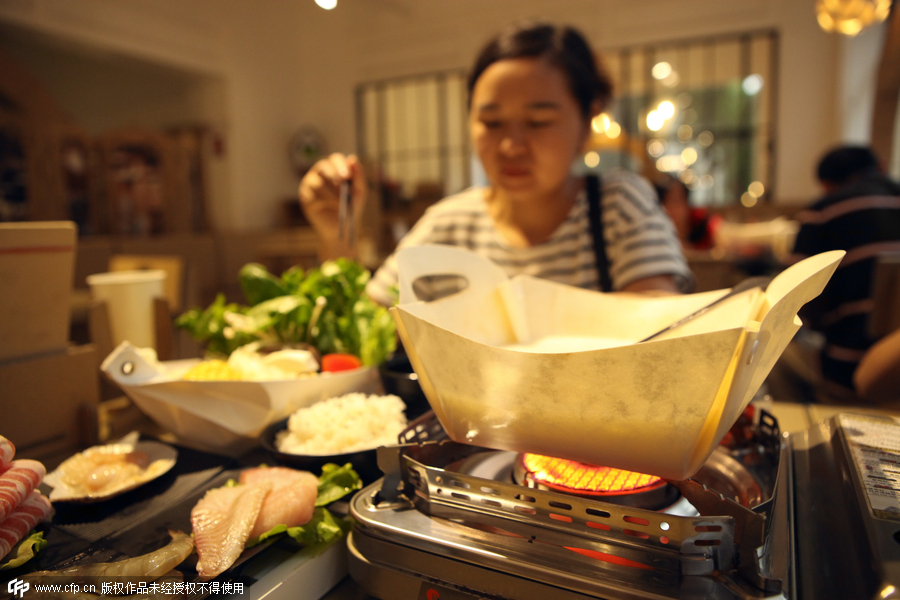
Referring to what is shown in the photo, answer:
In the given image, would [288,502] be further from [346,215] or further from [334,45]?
[334,45]

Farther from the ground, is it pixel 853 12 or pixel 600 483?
pixel 853 12

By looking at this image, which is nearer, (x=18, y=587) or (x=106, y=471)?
(x=18, y=587)

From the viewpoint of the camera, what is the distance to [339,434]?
1.88 ft

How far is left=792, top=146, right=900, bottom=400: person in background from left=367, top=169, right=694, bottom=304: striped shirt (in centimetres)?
141

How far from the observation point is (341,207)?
3.42 feet

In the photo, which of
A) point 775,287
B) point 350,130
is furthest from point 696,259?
point 350,130

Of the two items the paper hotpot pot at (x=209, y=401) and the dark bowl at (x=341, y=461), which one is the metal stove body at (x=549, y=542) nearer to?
the dark bowl at (x=341, y=461)

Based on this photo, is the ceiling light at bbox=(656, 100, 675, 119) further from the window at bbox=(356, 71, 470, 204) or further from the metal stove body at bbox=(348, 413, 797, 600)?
the metal stove body at bbox=(348, 413, 797, 600)

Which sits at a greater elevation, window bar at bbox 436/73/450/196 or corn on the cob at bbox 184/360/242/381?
window bar at bbox 436/73/450/196

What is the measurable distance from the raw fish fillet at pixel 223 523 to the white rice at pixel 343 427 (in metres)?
0.09

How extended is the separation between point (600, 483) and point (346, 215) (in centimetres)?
80

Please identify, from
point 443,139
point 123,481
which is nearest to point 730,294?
point 123,481

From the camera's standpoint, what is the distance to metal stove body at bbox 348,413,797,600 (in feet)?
1.12

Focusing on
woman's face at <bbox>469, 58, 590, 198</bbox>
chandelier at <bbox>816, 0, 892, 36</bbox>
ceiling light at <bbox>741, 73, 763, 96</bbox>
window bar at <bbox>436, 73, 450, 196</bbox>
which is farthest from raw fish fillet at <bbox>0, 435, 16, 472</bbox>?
ceiling light at <bbox>741, 73, 763, 96</bbox>
